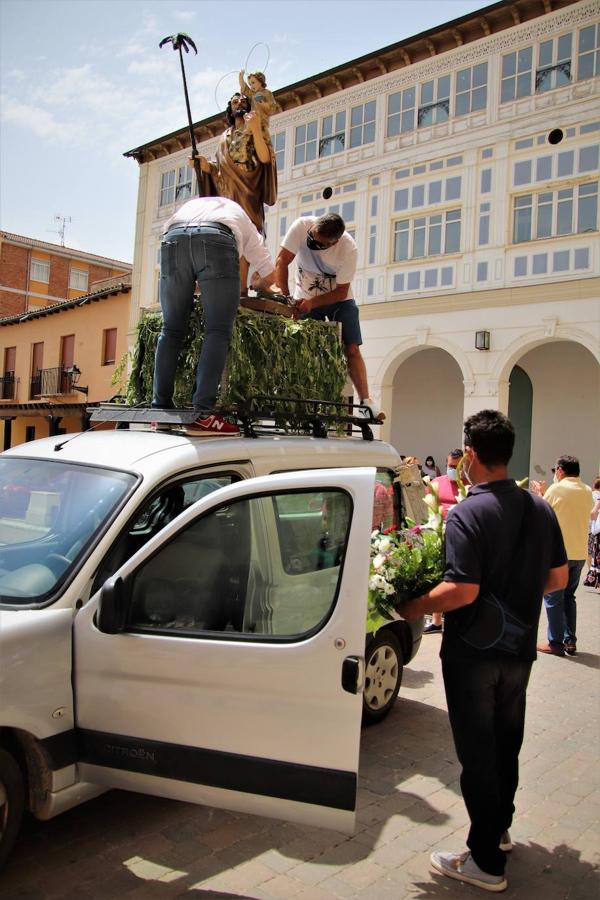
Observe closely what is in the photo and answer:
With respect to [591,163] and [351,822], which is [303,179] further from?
[351,822]

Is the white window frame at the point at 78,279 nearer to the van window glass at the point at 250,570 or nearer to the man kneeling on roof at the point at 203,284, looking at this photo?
the man kneeling on roof at the point at 203,284

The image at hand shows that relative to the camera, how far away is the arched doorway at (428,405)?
77.3 feet

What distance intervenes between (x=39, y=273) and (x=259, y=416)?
1775 inches

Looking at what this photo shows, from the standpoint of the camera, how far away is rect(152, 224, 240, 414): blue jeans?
15.6ft

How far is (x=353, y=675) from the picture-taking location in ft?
9.23

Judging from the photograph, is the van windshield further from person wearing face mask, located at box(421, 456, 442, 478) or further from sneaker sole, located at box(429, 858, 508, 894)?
person wearing face mask, located at box(421, 456, 442, 478)

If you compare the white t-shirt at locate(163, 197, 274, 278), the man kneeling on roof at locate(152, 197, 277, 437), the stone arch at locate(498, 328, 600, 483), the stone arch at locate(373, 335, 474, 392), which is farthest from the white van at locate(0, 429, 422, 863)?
the stone arch at locate(498, 328, 600, 483)

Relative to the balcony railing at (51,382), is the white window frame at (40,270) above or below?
above

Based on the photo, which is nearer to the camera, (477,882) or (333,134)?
(477,882)

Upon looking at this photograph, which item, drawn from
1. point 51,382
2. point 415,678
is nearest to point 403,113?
point 415,678

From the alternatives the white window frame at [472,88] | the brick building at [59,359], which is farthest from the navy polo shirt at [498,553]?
the brick building at [59,359]

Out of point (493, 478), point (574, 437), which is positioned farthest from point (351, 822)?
point (574, 437)

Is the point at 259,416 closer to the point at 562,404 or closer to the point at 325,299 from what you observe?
the point at 325,299

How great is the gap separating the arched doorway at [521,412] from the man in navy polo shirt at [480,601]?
19249 millimetres
